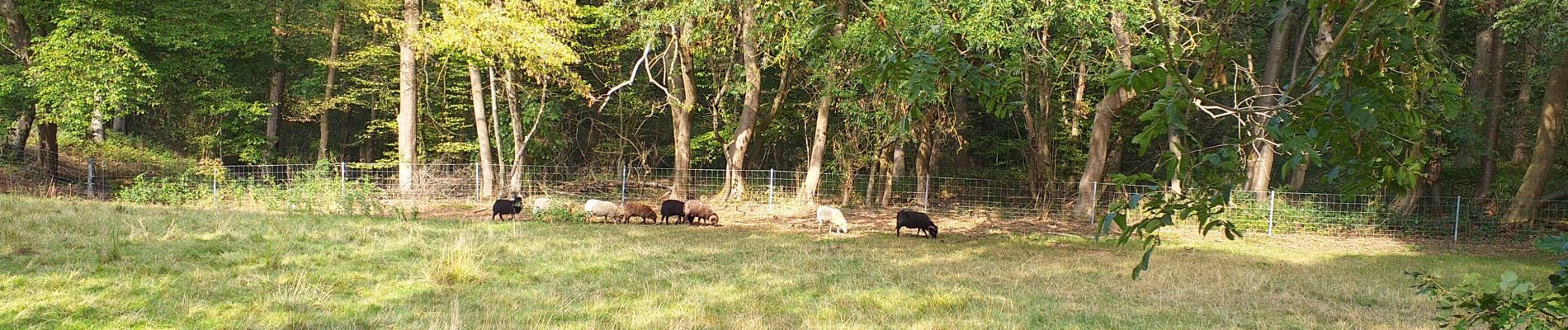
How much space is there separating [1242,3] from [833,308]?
4312mm

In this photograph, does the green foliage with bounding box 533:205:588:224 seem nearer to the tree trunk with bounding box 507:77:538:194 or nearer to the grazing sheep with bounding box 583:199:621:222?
the grazing sheep with bounding box 583:199:621:222

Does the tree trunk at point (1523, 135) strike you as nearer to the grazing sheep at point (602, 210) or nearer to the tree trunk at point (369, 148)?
the grazing sheep at point (602, 210)

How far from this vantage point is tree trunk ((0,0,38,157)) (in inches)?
740

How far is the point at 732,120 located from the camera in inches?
893

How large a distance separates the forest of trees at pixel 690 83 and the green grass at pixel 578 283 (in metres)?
1.45

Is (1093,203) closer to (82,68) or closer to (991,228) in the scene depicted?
(991,228)

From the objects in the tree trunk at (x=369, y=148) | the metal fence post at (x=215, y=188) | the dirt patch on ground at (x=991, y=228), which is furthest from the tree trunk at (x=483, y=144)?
the tree trunk at (x=369, y=148)

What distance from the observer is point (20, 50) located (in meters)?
19.1

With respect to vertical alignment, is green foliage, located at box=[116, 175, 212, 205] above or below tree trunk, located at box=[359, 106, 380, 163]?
below

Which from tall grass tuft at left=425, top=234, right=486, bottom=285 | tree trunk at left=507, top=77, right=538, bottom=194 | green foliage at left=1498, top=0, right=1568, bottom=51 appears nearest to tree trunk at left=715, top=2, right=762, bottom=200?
tree trunk at left=507, top=77, right=538, bottom=194

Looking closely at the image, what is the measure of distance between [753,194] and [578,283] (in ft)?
44.9

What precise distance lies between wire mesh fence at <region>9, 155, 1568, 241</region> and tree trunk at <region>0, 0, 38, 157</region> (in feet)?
2.09

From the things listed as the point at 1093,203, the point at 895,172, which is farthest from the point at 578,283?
the point at 895,172

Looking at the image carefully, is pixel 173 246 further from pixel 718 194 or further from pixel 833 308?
pixel 718 194
